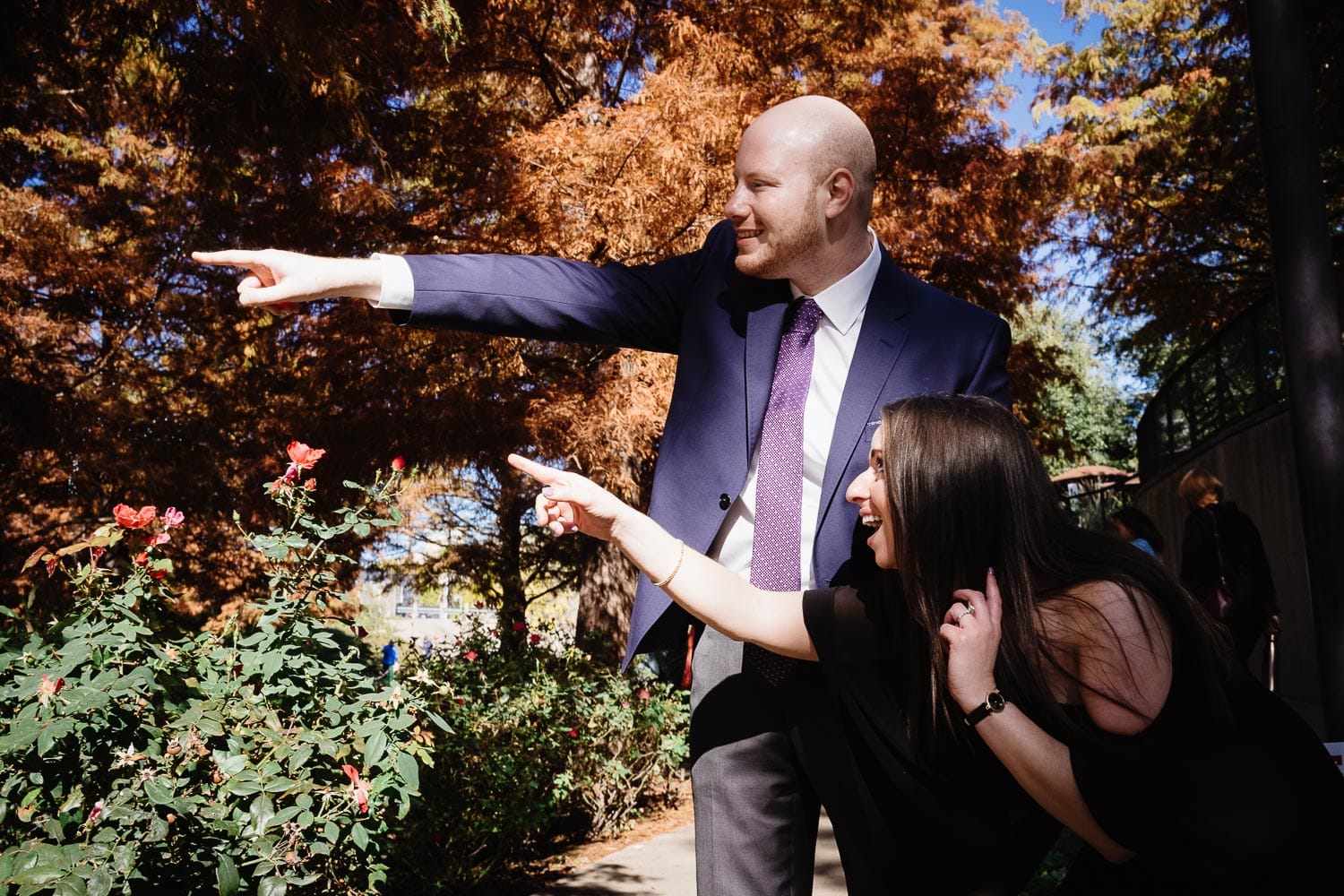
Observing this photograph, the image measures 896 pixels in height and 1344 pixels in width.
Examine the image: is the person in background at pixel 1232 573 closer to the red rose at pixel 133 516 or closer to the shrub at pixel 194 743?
the shrub at pixel 194 743

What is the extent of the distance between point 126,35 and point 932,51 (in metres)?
5.90

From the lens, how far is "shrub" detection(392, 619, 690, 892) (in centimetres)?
490

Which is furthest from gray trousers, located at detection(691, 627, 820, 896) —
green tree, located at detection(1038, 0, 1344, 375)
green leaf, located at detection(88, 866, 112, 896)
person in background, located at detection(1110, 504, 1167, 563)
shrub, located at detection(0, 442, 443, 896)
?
green tree, located at detection(1038, 0, 1344, 375)

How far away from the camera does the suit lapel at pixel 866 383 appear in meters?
1.83

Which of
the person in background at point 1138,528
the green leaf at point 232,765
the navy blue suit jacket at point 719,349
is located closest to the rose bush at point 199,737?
the green leaf at point 232,765

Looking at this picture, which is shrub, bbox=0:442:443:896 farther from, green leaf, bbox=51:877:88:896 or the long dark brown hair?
the long dark brown hair

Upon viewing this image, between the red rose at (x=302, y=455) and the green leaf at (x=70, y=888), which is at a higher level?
the red rose at (x=302, y=455)

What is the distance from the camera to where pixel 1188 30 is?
43.7 ft

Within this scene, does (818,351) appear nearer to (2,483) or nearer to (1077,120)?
(2,483)

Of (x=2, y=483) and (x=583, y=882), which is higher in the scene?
(x=2, y=483)

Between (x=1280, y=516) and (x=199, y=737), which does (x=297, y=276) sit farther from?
(x=1280, y=516)

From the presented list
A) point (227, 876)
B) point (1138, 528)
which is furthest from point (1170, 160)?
point (227, 876)

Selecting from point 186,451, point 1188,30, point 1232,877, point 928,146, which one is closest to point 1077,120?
point 1188,30

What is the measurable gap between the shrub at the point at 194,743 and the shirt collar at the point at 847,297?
1.47 meters
